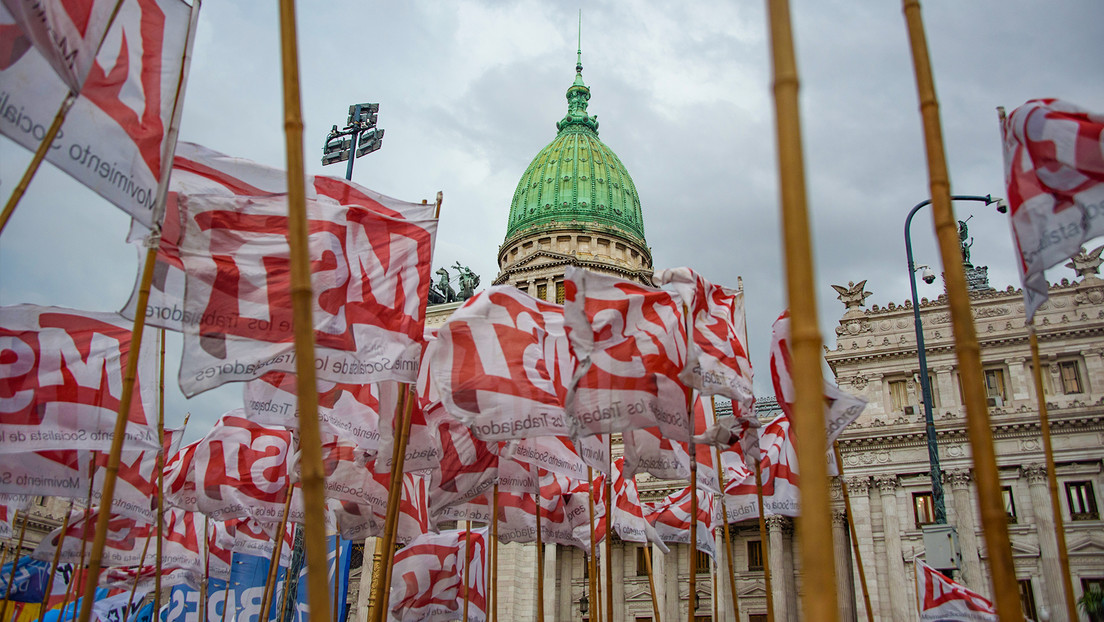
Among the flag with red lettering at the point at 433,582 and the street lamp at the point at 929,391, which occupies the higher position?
the street lamp at the point at 929,391

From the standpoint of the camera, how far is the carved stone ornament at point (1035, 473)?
107 ft

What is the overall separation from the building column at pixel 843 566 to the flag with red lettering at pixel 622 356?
23.5 metres

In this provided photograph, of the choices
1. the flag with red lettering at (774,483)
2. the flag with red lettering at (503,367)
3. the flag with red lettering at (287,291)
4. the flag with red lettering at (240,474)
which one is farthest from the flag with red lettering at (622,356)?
the flag with red lettering at (240,474)

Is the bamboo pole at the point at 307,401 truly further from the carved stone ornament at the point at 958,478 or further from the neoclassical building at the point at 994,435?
the carved stone ornament at the point at 958,478

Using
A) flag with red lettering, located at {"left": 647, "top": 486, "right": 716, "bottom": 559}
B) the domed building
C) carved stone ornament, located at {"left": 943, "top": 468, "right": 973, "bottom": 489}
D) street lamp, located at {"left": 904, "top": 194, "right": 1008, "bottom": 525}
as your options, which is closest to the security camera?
street lamp, located at {"left": 904, "top": 194, "right": 1008, "bottom": 525}

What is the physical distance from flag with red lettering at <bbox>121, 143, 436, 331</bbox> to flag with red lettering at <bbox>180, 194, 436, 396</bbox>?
0.76 feet

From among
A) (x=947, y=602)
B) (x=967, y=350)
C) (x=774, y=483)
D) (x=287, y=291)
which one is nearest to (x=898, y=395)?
(x=774, y=483)

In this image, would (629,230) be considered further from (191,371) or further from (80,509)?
(191,371)

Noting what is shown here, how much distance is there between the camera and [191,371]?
10.2 metres

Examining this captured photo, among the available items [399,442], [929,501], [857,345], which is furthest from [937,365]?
[399,442]

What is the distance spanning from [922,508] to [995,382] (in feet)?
19.1

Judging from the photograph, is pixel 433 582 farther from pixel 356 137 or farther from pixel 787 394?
pixel 356 137

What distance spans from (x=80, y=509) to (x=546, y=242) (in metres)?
35.8

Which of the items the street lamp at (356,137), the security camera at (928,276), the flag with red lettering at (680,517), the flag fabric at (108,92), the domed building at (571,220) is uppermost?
the domed building at (571,220)
